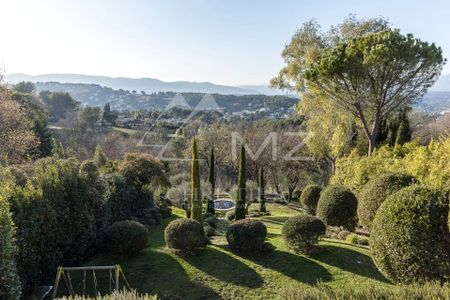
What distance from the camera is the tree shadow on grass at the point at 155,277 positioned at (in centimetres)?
823

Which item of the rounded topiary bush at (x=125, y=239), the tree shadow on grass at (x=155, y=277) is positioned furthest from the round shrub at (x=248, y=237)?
the rounded topiary bush at (x=125, y=239)

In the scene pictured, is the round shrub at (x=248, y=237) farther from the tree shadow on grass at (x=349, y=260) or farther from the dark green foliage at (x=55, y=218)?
the dark green foliage at (x=55, y=218)

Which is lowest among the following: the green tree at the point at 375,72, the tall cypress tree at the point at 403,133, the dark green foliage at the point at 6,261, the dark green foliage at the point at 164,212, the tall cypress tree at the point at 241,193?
the dark green foliage at the point at 164,212

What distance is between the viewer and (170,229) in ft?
33.2

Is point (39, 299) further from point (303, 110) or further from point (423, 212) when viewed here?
point (303, 110)

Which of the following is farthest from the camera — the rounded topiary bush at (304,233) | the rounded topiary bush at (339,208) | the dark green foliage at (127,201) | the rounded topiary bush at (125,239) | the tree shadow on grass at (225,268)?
the dark green foliage at (127,201)

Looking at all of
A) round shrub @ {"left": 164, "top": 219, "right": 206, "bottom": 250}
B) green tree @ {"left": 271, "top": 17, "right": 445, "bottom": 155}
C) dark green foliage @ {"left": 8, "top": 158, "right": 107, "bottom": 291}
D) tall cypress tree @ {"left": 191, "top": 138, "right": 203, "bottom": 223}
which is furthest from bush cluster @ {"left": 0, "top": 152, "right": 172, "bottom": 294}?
green tree @ {"left": 271, "top": 17, "right": 445, "bottom": 155}

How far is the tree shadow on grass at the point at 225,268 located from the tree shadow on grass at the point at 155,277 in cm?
55

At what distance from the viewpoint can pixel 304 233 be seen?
961cm

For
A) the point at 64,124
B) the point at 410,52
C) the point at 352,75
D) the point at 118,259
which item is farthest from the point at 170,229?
the point at 64,124

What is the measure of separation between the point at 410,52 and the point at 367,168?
5.17m

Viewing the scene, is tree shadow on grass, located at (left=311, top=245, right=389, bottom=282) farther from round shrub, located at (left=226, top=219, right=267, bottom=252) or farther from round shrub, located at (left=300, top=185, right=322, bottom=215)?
round shrub, located at (left=300, top=185, right=322, bottom=215)

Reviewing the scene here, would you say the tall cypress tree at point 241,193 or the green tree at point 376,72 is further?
the tall cypress tree at point 241,193

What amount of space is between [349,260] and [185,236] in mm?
4732
